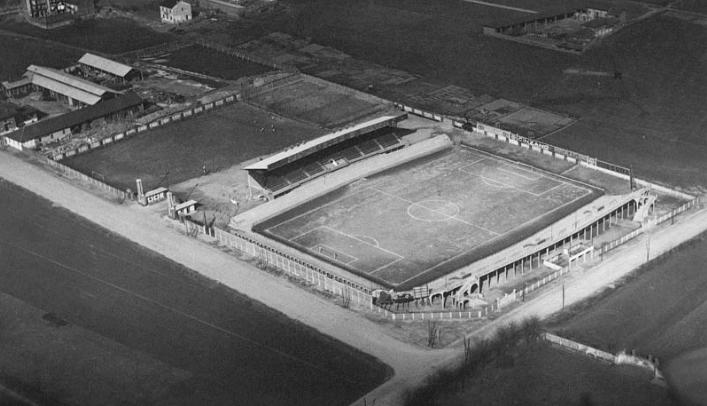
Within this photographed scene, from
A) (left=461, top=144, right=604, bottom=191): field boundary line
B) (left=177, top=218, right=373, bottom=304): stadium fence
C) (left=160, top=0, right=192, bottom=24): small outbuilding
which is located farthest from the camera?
(left=160, top=0, right=192, bottom=24): small outbuilding

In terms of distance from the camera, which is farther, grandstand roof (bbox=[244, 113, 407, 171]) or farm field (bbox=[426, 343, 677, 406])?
grandstand roof (bbox=[244, 113, 407, 171])

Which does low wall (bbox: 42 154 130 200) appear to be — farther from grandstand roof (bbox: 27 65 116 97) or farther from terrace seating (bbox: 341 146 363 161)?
terrace seating (bbox: 341 146 363 161)

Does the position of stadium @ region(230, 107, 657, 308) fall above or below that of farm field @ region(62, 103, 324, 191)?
above

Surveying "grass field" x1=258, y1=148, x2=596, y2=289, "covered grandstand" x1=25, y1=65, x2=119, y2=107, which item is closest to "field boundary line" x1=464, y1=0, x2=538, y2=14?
"grass field" x1=258, y1=148, x2=596, y2=289

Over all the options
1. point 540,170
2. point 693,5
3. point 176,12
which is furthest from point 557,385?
point 176,12

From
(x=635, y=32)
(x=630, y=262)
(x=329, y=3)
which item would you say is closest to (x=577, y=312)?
(x=630, y=262)

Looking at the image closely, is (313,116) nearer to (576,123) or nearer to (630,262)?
(576,123)
